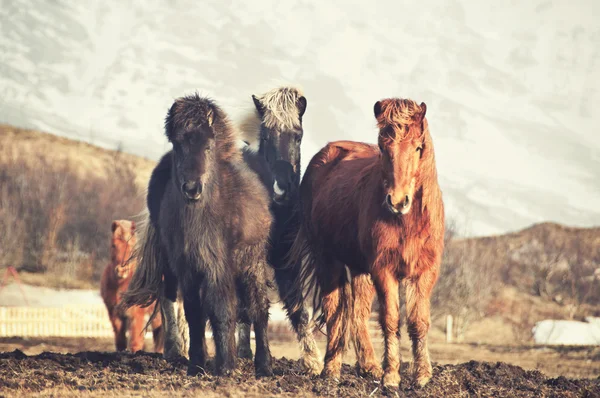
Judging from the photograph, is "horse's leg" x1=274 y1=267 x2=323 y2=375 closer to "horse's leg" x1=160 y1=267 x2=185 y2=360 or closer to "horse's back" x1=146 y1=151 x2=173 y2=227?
"horse's leg" x1=160 y1=267 x2=185 y2=360

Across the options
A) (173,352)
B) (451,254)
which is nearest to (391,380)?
(173,352)

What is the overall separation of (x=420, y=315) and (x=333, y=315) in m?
1.58

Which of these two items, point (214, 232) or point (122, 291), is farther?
point (122, 291)

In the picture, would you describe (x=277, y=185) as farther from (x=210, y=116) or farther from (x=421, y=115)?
(x=421, y=115)

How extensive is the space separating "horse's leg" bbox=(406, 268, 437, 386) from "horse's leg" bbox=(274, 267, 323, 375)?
1915 millimetres

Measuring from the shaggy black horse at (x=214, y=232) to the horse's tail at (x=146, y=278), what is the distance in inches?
83.1

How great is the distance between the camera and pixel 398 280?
7.62 metres

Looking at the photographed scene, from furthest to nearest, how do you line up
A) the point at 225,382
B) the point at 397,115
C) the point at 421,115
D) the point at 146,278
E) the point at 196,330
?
the point at 146,278, the point at 196,330, the point at 225,382, the point at 421,115, the point at 397,115

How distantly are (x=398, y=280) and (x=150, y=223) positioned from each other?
14.8ft

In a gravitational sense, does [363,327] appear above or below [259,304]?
below

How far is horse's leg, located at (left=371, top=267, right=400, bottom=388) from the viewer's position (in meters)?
7.44

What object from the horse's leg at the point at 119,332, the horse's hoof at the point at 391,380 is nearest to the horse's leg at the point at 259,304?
the horse's hoof at the point at 391,380

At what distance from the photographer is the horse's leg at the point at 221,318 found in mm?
8328

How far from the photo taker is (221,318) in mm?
8320
